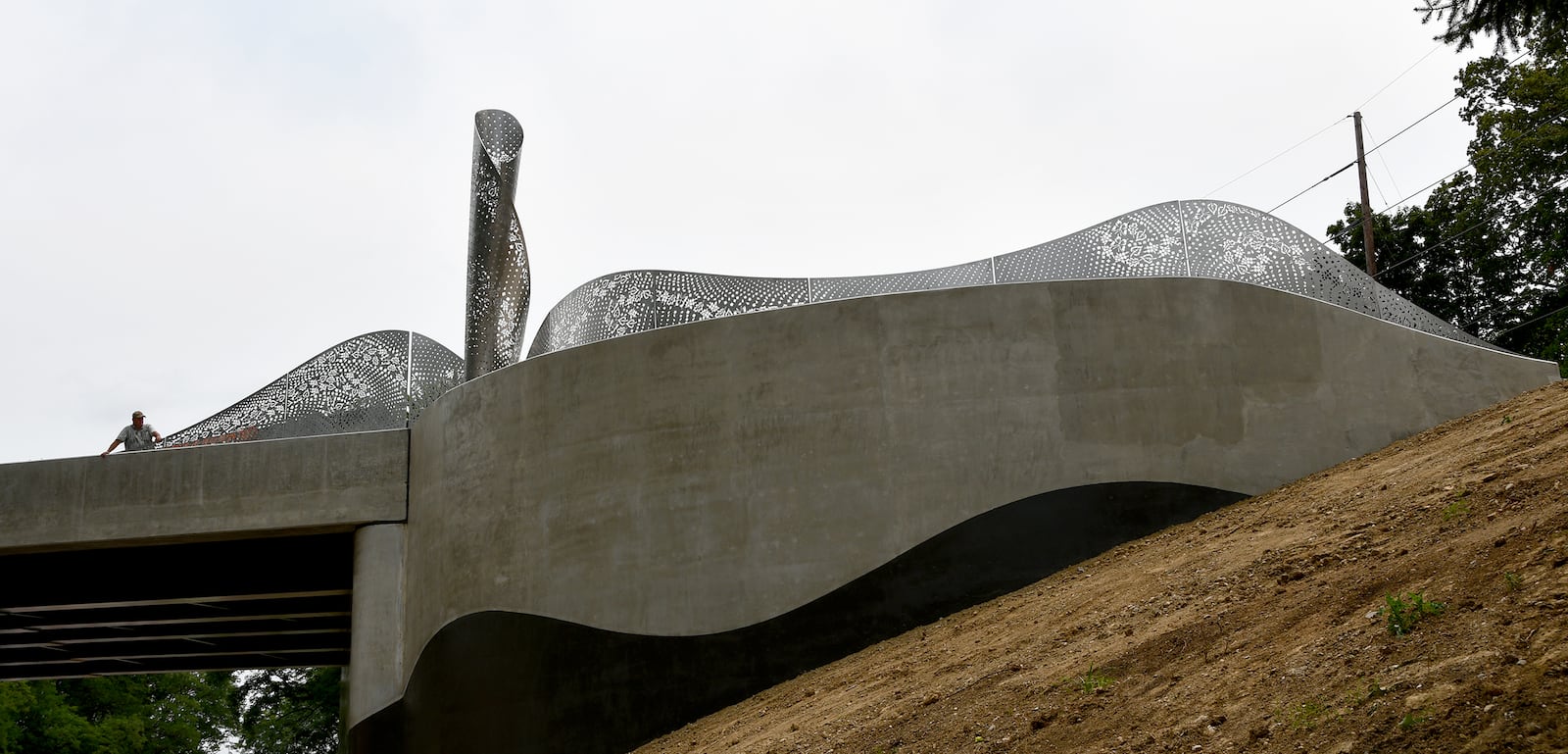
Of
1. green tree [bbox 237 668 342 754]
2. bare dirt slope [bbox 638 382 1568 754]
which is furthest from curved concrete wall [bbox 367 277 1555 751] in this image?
green tree [bbox 237 668 342 754]

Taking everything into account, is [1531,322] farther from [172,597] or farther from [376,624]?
[172,597]

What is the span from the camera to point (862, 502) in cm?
1266

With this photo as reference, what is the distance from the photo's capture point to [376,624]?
15.4 metres

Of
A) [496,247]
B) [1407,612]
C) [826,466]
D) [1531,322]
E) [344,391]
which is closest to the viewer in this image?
[1407,612]

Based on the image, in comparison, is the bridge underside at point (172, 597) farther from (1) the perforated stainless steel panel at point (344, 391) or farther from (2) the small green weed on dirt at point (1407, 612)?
(2) the small green weed on dirt at point (1407, 612)

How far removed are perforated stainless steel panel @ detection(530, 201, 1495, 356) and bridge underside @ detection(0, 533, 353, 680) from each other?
18.1 ft

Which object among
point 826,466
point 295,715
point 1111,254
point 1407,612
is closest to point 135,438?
point 826,466

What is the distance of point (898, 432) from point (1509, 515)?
6.44 metres

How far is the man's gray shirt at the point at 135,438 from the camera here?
16594 mm

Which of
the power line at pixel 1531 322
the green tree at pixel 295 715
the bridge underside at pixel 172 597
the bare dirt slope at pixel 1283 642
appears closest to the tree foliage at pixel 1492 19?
the bare dirt slope at pixel 1283 642

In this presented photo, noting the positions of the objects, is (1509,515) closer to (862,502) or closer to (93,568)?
(862,502)

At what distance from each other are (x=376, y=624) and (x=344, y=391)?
3.05m

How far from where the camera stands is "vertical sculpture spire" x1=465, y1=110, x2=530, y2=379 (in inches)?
640

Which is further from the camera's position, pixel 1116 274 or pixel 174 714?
pixel 174 714
